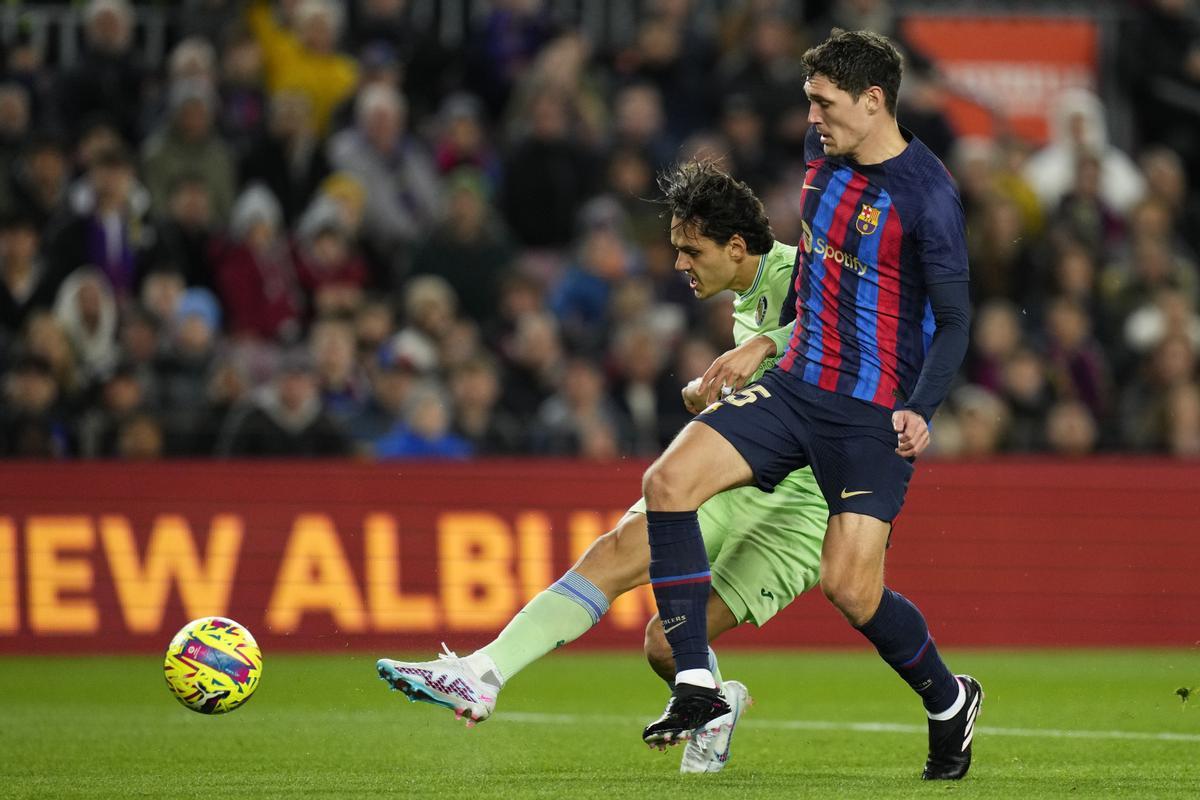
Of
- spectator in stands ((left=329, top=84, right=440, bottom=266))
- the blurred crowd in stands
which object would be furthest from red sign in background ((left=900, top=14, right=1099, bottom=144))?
spectator in stands ((left=329, top=84, right=440, bottom=266))

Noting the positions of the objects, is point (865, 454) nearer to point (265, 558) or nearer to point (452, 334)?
point (265, 558)

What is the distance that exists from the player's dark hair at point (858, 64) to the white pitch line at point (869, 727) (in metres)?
3.24

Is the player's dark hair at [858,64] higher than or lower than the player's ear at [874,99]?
higher

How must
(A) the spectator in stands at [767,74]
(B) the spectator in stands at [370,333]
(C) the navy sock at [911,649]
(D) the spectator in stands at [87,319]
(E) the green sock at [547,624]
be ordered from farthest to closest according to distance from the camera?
1. (A) the spectator in stands at [767,74]
2. (B) the spectator in stands at [370,333]
3. (D) the spectator in stands at [87,319]
4. (E) the green sock at [547,624]
5. (C) the navy sock at [911,649]

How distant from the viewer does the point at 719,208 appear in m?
7.39

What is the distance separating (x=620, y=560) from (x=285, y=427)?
6.29m

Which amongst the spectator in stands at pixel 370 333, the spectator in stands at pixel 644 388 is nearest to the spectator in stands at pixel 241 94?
the spectator in stands at pixel 370 333

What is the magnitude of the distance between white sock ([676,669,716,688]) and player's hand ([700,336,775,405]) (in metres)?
1.08

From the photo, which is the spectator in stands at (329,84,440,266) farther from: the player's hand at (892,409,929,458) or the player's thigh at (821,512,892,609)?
the player's hand at (892,409,929,458)

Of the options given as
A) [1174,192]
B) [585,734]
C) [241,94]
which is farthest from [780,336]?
[1174,192]

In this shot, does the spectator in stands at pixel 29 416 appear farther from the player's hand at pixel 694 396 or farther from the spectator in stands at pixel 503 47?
the player's hand at pixel 694 396

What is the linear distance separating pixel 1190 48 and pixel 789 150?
4.88 meters

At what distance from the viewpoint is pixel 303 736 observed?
28.8 ft

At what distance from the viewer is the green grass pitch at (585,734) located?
6988 mm
